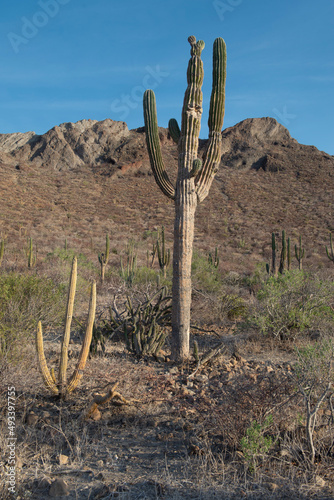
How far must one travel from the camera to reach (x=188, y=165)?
6.27 metres

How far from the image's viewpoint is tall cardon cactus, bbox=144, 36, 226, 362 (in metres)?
6.04

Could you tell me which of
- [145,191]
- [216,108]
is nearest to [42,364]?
[216,108]

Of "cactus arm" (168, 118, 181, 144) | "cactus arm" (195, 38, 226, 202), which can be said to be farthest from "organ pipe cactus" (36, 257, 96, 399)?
"cactus arm" (168, 118, 181, 144)

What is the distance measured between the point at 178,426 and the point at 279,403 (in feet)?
3.87

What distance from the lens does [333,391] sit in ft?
11.3

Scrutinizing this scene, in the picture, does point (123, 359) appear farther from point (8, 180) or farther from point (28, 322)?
point (8, 180)

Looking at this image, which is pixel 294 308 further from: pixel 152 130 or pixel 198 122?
pixel 152 130

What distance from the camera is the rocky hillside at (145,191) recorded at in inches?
1134

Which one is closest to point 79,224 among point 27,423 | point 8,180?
point 8,180

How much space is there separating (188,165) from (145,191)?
122ft

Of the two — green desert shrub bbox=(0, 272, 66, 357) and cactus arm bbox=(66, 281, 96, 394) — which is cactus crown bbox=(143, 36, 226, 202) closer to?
cactus arm bbox=(66, 281, 96, 394)

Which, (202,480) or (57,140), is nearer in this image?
(202,480)

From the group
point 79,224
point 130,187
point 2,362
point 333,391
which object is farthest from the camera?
point 130,187

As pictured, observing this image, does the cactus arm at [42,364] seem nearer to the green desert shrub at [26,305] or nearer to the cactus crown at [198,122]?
the green desert shrub at [26,305]
